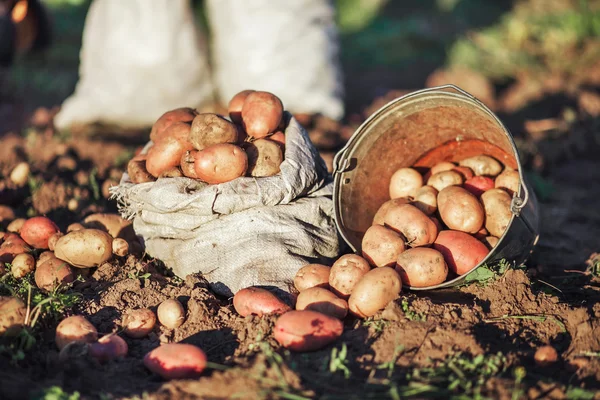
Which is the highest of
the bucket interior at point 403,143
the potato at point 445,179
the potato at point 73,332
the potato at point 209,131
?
the potato at point 209,131

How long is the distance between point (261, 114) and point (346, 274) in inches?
38.5

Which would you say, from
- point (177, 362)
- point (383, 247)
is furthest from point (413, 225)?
point (177, 362)

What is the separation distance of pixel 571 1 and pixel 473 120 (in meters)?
5.56

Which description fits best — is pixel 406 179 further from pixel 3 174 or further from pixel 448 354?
pixel 3 174

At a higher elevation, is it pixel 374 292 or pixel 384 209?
pixel 384 209

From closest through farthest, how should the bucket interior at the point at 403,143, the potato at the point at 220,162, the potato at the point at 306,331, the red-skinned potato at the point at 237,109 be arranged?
the potato at the point at 306,331, the potato at the point at 220,162, the bucket interior at the point at 403,143, the red-skinned potato at the point at 237,109

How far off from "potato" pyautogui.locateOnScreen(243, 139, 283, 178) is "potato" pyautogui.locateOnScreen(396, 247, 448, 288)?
0.81 m

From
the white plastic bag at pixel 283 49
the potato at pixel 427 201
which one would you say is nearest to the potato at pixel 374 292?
the potato at pixel 427 201

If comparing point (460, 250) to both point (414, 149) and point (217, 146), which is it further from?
point (217, 146)

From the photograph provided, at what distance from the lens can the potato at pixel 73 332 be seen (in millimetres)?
2508

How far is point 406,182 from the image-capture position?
138 inches

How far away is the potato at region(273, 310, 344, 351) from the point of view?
8.03ft

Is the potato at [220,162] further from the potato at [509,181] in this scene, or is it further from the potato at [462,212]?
the potato at [509,181]

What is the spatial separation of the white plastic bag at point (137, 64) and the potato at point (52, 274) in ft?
8.14
